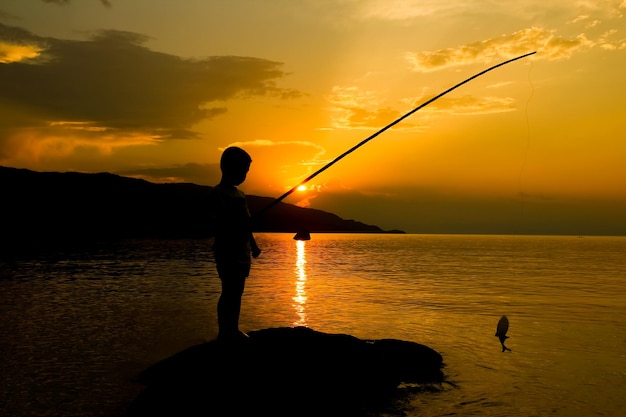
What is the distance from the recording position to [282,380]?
7.93 meters

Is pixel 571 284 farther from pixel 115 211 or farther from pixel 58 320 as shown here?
pixel 115 211

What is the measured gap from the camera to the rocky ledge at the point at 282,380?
733 cm

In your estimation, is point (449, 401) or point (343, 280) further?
point (343, 280)

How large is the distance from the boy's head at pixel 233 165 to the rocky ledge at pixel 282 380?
2326mm

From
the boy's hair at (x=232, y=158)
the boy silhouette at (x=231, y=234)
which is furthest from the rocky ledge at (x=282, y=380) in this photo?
the boy's hair at (x=232, y=158)

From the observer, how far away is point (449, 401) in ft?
32.4

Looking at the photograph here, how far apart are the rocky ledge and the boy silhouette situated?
0.62 metres

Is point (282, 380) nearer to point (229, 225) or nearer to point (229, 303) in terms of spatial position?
point (229, 303)

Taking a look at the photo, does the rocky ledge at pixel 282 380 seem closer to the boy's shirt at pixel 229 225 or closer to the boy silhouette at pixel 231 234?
the boy silhouette at pixel 231 234

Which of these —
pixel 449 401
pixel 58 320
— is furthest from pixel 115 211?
pixel 449 401

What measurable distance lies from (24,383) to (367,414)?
7.22 meters

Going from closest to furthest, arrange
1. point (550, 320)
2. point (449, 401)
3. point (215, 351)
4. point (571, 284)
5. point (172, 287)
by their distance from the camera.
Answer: point (215, 351), point (449, 401), point (550, 320), point (172, 287), point (571, 284)

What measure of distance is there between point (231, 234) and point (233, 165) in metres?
0.95

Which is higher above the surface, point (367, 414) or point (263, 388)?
point (263, 388)
